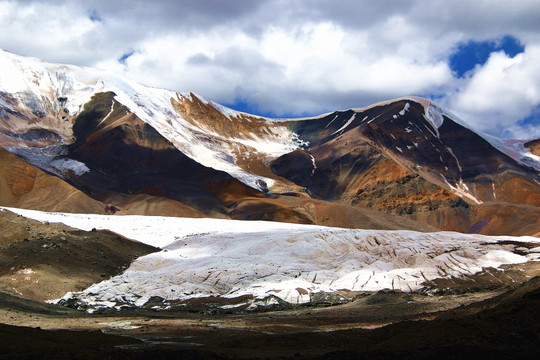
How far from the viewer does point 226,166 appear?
16425 cm

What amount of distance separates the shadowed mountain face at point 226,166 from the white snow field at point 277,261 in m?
42.3

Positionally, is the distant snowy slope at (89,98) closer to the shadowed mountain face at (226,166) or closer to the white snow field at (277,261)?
the shadowed mountain face at (226,166)

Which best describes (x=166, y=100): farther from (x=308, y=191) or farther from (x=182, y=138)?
(x=308, y=191)

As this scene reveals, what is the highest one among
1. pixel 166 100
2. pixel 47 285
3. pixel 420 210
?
pixel 166 100

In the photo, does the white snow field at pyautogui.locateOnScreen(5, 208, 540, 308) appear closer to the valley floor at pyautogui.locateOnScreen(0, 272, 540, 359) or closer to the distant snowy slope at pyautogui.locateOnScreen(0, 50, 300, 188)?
the valley floor at pyautogui.locateOnScreen(0, 272, 540, 359)

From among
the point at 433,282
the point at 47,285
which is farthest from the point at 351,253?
the point at 47,285

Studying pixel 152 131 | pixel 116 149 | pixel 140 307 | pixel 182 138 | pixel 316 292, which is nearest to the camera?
pixel 140 307

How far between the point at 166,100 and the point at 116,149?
5163cm

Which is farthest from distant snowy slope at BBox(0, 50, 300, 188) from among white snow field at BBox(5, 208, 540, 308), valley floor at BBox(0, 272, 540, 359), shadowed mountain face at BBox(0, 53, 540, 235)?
valley floor at BBox(0, 272, 540, 359)

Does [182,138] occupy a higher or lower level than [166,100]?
lower

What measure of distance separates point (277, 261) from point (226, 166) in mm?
111996

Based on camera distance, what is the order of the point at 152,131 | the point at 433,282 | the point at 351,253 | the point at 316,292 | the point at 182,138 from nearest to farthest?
the point at 316,292, the point at 433,282, the point at 351,253, the point at 152,131, the point at 182,138

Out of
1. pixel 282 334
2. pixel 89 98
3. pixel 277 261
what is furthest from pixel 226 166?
pixel 282 334

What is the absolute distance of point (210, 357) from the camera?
19281 mm
